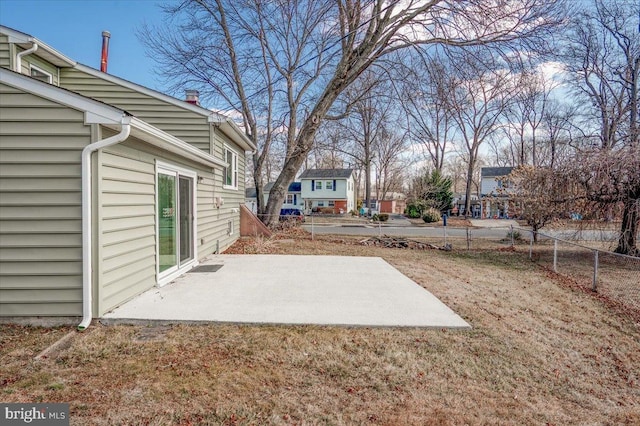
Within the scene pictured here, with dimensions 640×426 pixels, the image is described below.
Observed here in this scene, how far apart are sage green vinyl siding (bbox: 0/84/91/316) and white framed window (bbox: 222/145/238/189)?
18.9 ft

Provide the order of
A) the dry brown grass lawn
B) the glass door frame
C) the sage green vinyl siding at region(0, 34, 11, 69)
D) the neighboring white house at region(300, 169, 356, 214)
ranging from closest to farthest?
the dry brown grass lawn → the glass door frame → the sage green vinyl siding at region(0, 34, 11, 69) → the neighboring white house at region(300, 169, 356, 214)

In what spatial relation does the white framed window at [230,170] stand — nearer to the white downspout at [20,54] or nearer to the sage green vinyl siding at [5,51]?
the white downspout at [20,54]

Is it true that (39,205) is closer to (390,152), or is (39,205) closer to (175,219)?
(175,219)

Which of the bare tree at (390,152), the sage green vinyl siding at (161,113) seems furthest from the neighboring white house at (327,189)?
the sage green vinyl siding at (161,113)

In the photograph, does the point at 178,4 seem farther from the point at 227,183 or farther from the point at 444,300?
the point at 444,300

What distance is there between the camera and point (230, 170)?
34.3 ft

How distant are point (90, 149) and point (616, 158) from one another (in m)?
10.7

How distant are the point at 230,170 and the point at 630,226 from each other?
10.8m

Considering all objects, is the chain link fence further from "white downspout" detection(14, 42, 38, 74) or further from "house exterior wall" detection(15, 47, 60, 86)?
"white downspout" detection(14, 42, 38, 74)

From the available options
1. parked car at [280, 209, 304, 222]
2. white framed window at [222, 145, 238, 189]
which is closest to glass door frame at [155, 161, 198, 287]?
white framed window at [222, 145, 238, 189]

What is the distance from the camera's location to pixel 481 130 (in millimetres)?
31500

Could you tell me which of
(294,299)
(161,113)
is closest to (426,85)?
(161,113)

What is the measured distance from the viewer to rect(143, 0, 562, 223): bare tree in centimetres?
952

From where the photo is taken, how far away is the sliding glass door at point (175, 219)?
5.46 metres
